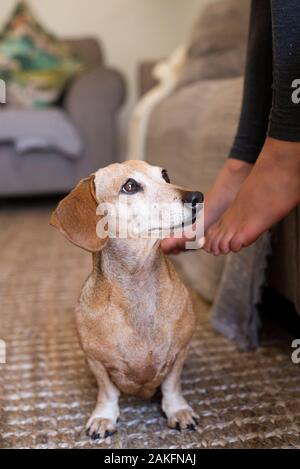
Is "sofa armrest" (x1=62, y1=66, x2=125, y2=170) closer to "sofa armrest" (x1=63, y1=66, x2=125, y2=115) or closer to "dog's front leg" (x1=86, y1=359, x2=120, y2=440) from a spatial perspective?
"sofa armrest" (x1=63, y1=66, x2=125, y2=115)

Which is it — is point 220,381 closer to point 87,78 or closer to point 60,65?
point 87,78

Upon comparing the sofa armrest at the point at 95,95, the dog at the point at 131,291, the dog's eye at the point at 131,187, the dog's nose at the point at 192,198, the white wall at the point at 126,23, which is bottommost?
the dog at the point at 131,291

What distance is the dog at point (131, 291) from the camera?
67cm

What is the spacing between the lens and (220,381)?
2.79 feet

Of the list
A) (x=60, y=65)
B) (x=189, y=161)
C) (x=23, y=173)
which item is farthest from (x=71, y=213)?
(x=60, y=65)

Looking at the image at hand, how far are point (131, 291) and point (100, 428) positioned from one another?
20cm

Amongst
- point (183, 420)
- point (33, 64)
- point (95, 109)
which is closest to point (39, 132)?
point (95, 109)

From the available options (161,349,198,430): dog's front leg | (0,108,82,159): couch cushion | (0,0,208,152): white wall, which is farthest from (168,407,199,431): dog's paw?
(0,0,208,152): white wall

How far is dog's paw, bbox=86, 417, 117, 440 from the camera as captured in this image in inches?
28.6

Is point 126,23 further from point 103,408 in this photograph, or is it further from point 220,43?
point 103,408

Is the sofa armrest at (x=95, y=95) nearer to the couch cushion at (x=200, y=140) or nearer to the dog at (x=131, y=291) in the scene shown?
the couch cushion at (x=200, y=140)

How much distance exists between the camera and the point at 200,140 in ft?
4.14

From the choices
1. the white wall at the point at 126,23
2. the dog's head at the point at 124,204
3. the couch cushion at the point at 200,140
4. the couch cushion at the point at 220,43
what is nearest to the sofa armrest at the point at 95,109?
the couch cushion at the point at 220,43

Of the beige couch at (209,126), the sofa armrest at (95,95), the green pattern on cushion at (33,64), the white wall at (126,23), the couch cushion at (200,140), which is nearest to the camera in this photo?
the beige couch at (209,126)
